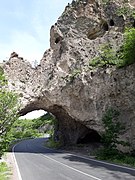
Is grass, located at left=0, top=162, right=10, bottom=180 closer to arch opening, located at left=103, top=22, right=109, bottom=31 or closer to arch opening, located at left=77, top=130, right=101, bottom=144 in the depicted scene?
arch opening, located at left=77, top=130, right=101, bottom=144

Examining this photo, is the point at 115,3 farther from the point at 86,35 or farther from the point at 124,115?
the point at 124,115

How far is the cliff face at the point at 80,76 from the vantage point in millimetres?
24000

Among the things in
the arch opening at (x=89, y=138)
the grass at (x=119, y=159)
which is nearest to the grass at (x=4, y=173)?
the grass at (x=119, y=159)

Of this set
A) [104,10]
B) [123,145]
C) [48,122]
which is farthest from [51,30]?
[48,122]

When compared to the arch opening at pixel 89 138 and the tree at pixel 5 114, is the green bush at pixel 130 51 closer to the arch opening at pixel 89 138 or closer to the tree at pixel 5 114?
the tree at pixel 5 114

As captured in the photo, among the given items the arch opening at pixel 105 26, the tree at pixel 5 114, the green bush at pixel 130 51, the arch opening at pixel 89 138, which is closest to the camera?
the tree at pixel 5 114

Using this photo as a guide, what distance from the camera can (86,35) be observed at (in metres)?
33.9

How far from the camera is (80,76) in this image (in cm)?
2736

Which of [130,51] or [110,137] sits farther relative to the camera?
[130,51]

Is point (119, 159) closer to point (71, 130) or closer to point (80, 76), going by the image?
point (80, 76)

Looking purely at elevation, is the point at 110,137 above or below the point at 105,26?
below

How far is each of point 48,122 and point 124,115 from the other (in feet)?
179

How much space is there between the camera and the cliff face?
2400 cm

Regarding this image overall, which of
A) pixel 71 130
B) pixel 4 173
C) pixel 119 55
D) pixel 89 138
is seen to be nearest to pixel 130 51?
pixel 119 55
